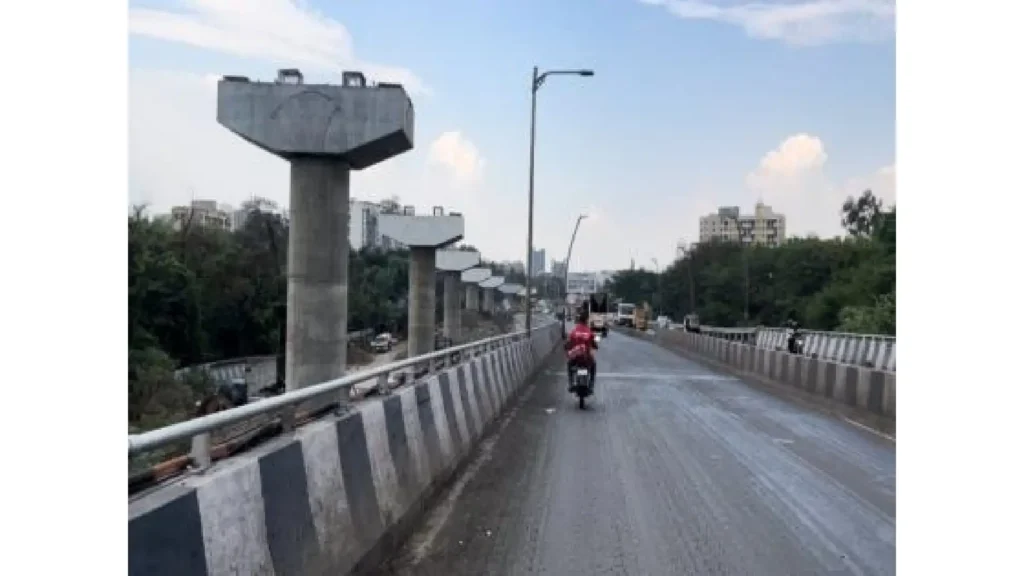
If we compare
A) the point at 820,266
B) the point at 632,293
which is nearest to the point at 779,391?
the point at 820,266

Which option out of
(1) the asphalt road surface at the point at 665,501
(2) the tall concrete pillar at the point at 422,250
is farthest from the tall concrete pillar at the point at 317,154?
(2) the tall concrete pillar at the point at 422,250

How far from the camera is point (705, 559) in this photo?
273 inches

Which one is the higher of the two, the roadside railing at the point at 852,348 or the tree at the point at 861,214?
the tree at the point at 861,214

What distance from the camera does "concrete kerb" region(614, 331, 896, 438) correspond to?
659 inches

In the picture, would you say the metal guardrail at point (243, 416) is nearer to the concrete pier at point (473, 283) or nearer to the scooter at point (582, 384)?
the scooter at point (582, 384)

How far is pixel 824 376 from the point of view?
69.6 ft

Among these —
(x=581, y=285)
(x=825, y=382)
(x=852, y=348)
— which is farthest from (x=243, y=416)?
(x=581, y=285)

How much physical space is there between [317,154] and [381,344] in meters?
62.6

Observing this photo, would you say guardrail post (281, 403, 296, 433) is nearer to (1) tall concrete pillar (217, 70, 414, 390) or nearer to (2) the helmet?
(2) the helmet

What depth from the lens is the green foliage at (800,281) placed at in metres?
72.2

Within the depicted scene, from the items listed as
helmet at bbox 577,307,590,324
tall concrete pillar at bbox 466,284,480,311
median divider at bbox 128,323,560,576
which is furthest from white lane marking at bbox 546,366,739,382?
tall concrete pillar at bbox 466,284,480,311

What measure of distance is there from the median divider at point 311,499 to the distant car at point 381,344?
7300 centimetres

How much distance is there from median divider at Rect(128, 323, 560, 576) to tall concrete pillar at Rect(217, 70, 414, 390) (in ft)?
42.0
